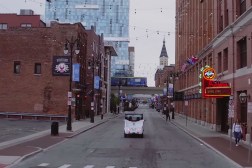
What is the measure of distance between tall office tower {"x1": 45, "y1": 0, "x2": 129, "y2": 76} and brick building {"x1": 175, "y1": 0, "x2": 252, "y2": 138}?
8.97 metres

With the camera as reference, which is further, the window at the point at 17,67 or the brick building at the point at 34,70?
the window at the point at 17,67

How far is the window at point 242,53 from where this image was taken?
33625 mm

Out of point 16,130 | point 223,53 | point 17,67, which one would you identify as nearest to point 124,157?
point 16,130

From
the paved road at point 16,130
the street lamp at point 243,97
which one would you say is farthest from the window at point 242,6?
the paved road at point 16,130

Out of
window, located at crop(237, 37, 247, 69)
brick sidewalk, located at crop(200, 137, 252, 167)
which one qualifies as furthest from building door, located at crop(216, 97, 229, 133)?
brick sidewalk, located at crop(200, 137, 252, 167)

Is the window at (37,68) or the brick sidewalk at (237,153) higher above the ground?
the window at (37,68)

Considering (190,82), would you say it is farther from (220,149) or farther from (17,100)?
(220,149)

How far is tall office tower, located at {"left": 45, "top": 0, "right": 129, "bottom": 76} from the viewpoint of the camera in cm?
4569

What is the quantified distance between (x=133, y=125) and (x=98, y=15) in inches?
1220

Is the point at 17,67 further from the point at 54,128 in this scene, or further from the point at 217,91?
the point at 217,91

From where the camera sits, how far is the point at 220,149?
26.6 meters

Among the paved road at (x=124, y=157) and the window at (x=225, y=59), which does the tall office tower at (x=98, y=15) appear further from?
the window at (x=225, y=59)

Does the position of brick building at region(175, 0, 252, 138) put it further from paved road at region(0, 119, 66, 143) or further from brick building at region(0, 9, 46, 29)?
brick building at region(0, 9, 46, 29)

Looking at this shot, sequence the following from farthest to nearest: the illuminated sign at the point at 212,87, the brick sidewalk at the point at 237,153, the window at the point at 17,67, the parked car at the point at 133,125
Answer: the window at the point at 17,67 < the illuminated sign at the point at 212,87 < the parked car at the point at 133,125 < the brick sidewalk at the point at 237,153
